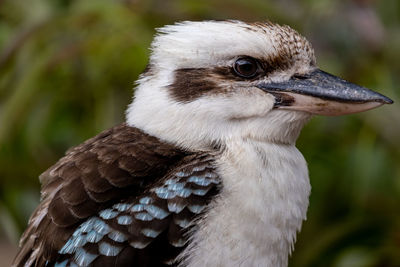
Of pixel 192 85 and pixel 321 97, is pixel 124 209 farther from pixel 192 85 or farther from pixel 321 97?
pixel 321 97

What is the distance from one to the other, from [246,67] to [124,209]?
51cm

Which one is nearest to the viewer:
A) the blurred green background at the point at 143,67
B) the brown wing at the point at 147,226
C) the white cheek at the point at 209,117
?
the brown wing at the point at 147,226

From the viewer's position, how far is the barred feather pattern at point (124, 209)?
6.38 feet

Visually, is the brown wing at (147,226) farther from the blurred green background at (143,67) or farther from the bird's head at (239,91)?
the blurred green background at (143,67)

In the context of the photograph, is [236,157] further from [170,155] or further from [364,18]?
[364,18]

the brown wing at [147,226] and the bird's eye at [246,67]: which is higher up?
the bird's eye at [246,67]

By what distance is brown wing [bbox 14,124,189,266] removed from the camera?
196 cm

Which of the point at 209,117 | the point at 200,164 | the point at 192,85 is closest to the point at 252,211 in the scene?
the point at 200,164

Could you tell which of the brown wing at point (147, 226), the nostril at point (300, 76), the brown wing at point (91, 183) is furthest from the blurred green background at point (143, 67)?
the brown wing at point (147, 226)

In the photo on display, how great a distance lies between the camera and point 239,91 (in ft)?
6.95

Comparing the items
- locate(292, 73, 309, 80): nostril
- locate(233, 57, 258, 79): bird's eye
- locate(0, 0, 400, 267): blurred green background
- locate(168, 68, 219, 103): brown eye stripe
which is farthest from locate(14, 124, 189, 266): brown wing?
locate(0, 0, 400, 267): blurred green background

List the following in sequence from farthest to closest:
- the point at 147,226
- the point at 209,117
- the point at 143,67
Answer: the point at 143,67 → the point at 209,117 → the point at 147,226

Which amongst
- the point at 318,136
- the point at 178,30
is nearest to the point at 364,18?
the point at 318,136

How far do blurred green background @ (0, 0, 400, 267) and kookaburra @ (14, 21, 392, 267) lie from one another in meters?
0.85
